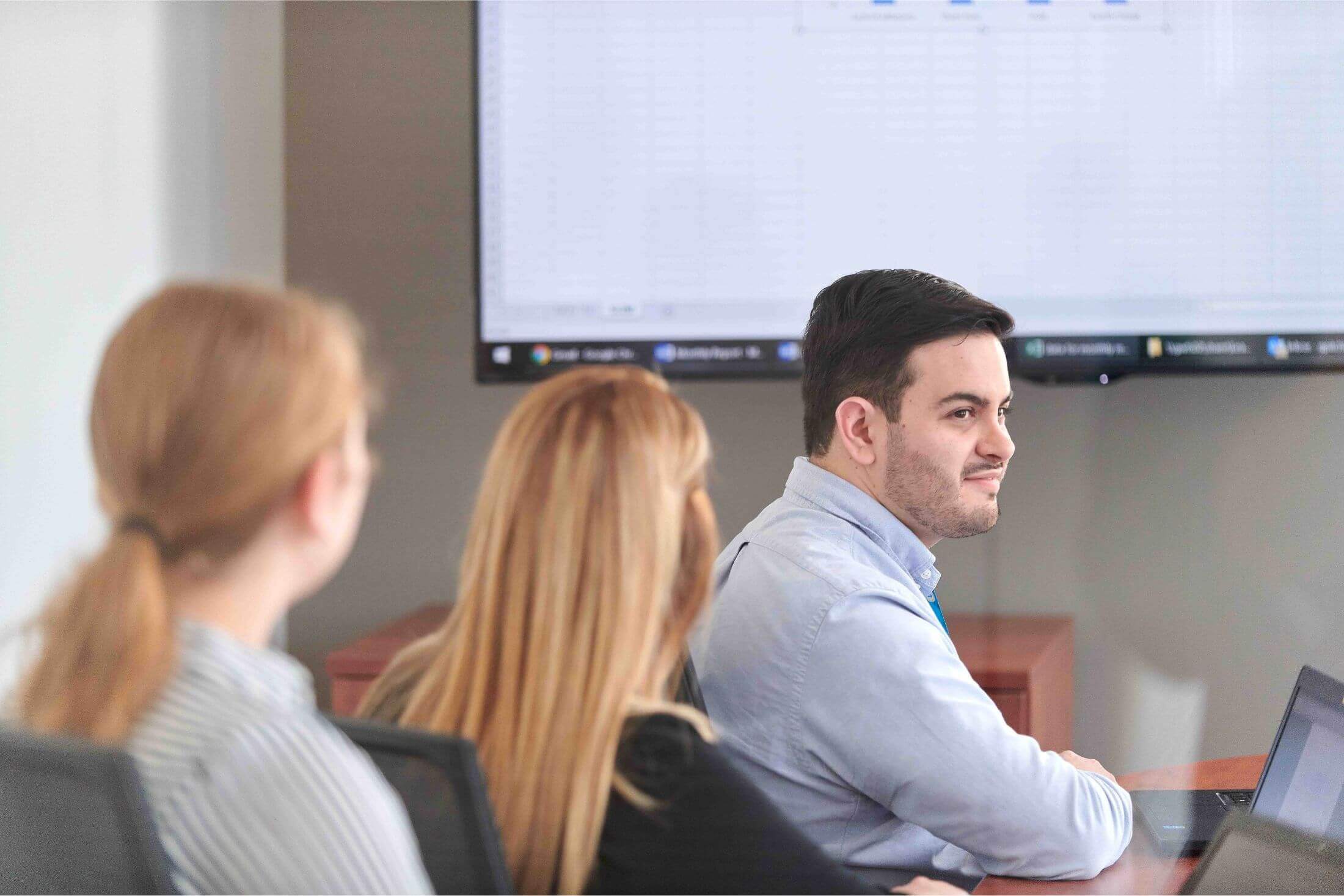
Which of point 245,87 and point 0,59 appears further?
point 245,87

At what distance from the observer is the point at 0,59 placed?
2.19 metres

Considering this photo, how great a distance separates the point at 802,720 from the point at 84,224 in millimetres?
1710

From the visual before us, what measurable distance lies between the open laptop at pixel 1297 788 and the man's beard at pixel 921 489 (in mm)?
434

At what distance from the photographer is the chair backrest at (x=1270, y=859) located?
0.94 m

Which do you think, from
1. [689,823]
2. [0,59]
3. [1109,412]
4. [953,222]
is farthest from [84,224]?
[1109,412]

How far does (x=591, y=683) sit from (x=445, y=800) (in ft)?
0.47

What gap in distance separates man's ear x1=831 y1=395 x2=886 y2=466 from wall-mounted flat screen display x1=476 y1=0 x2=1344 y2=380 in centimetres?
98

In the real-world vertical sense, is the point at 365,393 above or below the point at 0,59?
below

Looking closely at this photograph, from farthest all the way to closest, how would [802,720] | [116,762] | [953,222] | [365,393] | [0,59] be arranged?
[953,222] < [0,59] < [802,720] < [365,393] < [116,762]

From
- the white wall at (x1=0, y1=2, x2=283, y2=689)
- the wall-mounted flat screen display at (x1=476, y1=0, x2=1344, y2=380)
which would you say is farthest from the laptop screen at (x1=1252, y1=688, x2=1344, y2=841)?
the white wall at (x1=0, y1=2, x2=283, y2=689)

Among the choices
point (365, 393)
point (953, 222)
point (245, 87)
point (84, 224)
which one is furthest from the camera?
point (245, 87)

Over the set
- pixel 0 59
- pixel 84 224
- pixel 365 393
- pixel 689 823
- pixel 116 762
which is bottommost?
pixel 689 823

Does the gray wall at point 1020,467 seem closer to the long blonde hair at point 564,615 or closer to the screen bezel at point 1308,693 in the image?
the screen bezel at point 1308,693

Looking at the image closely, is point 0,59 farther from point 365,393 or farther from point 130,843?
point 130,843
